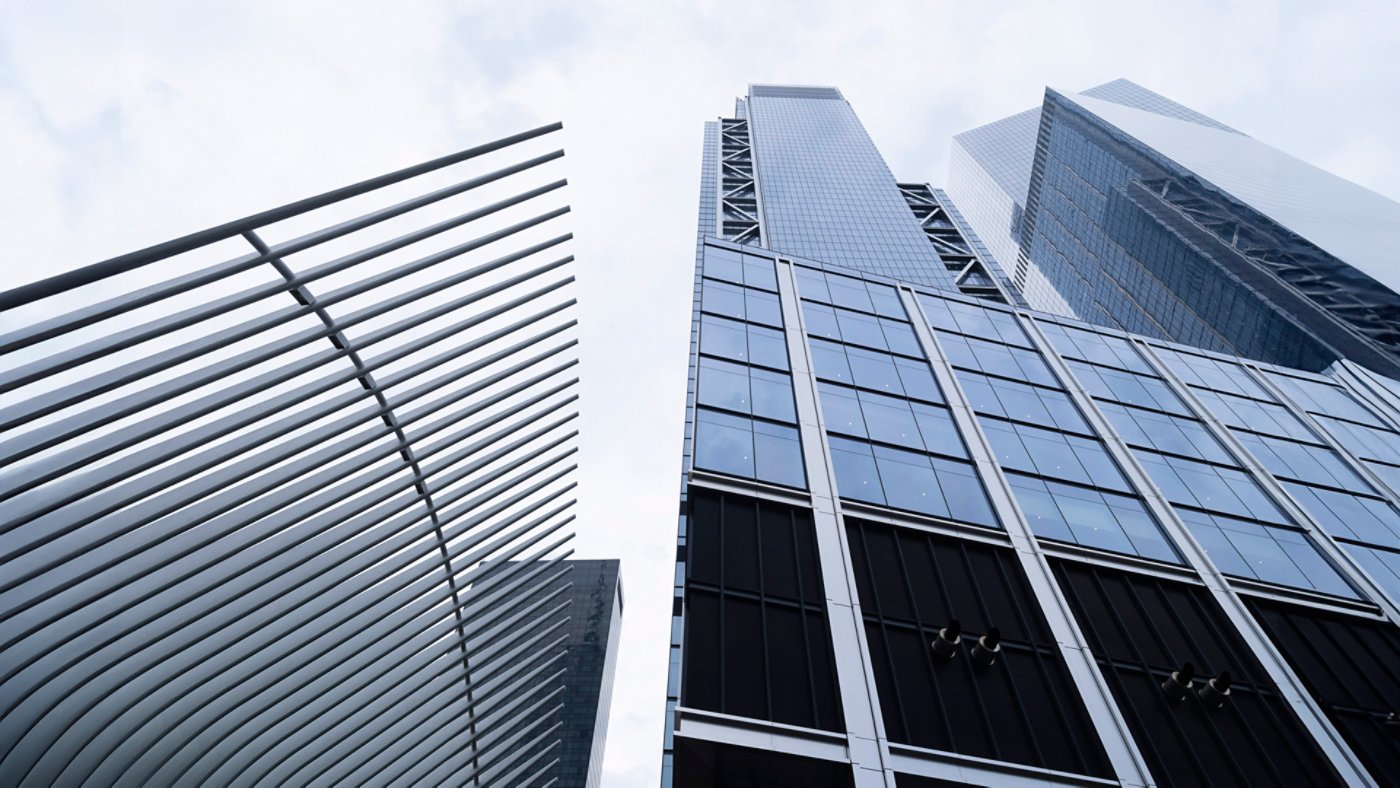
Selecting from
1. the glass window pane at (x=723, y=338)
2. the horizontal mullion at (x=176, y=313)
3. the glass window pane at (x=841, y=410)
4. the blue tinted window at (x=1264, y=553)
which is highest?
the glass window pane at (x=723, y=338)

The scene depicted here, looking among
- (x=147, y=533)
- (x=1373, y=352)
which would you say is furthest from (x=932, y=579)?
(x=1373, y=352)

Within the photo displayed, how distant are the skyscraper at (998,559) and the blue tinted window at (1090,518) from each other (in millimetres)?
92

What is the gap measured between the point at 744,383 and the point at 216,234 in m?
16.8

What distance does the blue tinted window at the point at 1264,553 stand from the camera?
2380cm

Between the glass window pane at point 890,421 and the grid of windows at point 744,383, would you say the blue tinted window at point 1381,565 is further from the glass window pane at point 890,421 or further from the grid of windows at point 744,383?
the grid of windows at point 744,383

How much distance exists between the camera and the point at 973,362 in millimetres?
32344

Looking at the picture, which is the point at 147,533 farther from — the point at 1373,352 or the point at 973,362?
the point at 1373,352

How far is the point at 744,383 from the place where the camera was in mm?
25781

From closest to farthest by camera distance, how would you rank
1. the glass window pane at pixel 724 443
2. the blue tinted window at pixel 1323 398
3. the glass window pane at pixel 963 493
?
the glass window pane at pixel 724 443 → the glass window pane at pixel 963 493 → the blue tinted window at pixel 1323 398

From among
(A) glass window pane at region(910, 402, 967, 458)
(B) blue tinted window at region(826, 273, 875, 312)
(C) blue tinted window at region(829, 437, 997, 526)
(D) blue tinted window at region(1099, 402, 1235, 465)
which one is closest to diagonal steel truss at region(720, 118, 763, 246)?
(B) blue tinted window at region(826, 273, 875, 312)

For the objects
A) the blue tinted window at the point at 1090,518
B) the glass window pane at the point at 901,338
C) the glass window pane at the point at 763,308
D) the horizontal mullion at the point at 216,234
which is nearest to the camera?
the horizontal mullion at the point at 216,234

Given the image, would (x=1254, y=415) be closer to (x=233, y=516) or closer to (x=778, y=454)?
(x=778, y=454)

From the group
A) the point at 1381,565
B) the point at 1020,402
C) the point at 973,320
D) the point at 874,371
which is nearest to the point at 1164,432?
the point at 1020,402

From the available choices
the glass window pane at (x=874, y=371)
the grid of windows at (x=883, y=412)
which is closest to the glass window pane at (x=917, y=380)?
the grid of windows at (x=883, y=412)
